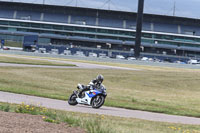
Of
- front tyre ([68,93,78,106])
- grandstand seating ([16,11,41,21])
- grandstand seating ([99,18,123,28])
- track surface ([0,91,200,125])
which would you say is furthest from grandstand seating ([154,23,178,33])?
front tyre ([68,93,78,106])

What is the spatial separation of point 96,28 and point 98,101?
10709 centimetres

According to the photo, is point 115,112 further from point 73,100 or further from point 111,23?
point 111,23

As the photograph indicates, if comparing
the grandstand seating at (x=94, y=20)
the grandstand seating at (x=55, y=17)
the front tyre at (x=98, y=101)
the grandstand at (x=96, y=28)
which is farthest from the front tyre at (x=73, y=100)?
the grandstand seating at (x=55, y=17)

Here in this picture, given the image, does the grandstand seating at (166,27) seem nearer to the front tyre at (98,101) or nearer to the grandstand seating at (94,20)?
the grandstand seating at (94,20)

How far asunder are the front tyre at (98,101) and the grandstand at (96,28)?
336 feet

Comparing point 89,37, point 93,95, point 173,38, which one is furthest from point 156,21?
point 93,95

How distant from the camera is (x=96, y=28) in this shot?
409 feet

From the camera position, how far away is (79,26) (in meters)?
125

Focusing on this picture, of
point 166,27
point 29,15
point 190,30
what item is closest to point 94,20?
point 29,15

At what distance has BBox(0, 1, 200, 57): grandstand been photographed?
408 ft

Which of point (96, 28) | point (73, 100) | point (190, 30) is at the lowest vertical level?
point (73, 100)

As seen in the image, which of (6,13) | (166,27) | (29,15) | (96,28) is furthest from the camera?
(6,13)

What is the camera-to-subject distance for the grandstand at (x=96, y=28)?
124312 millimetres

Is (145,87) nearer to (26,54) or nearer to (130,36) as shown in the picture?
(26,54)
